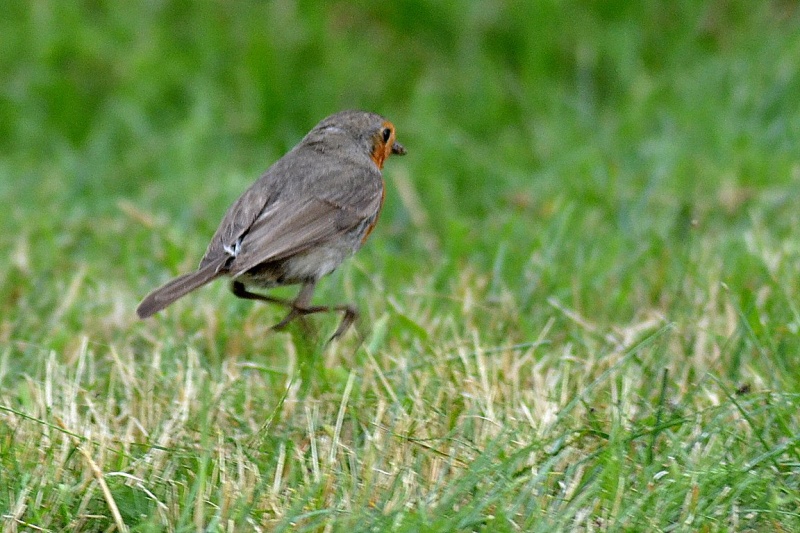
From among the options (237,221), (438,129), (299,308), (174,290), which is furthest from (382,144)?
(438,129)

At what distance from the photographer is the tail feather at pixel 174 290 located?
372 cm

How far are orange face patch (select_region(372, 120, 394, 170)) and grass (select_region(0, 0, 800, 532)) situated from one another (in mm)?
538

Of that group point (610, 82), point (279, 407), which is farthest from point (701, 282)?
point (610, 82)

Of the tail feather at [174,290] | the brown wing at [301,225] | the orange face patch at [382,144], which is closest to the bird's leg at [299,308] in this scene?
the brown wing at [301,225]

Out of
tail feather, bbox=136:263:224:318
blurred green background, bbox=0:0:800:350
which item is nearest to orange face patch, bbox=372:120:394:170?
blurred green background, bbox=0:0:800:350

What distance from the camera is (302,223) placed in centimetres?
421

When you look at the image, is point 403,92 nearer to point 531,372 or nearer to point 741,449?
point 531,372

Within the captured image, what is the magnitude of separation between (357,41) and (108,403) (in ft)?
17.4

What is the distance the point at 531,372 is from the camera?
4012 mm

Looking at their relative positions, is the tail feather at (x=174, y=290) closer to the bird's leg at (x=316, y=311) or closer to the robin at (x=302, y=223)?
the robin at (x=302, y=223)

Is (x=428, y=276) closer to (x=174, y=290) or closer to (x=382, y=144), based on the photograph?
(x=382, y=144)

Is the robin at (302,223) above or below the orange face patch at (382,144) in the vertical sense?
below

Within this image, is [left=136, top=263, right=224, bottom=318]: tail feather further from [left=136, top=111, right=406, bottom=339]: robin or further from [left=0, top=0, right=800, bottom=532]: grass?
[left=0, top=0, right=800, bottom=532]: grass

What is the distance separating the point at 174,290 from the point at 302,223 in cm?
59
